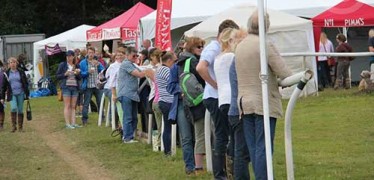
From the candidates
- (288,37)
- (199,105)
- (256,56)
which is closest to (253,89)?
(256,56)

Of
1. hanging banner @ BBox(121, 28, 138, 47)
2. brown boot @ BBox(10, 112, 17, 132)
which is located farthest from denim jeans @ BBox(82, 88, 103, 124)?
hanging banner @ BBox(121, 28, 138, 47)

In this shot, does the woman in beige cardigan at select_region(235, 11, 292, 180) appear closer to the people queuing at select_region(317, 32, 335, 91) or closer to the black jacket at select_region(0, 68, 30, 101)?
the black jacket at select_region(0, 68, 30, 101)

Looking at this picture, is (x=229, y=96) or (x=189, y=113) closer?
(x=229, y=96)

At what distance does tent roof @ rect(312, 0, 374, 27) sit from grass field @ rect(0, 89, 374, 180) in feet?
15.2

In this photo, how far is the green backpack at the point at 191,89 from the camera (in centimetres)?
949

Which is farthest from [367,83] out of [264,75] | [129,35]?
[264,75]

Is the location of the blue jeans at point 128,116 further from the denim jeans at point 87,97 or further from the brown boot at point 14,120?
the brown boot at point 14,120

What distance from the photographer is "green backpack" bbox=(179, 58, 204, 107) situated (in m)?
9.49

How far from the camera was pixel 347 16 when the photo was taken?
75.0 ft

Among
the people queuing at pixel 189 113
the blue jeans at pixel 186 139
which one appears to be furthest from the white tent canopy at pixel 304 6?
the blue jeans at pixel 186 139

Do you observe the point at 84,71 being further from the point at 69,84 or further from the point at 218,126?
the point at 218,126

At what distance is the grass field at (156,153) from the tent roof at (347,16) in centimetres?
464

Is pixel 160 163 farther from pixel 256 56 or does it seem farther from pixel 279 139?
pixel 256 56

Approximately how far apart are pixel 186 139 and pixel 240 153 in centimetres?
213
